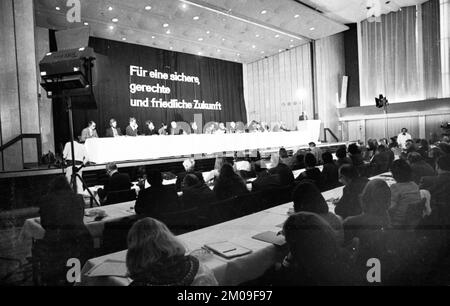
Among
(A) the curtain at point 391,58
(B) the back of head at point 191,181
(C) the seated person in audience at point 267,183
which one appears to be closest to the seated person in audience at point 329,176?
(C) the seated person in audience at point 267,183

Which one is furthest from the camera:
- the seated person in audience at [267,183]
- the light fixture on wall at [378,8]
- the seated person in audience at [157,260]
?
the light fixture on wall at [378,8]

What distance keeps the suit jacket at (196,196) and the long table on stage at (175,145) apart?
4099 mm

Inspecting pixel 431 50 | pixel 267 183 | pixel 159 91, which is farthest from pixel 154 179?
pixel 431 50

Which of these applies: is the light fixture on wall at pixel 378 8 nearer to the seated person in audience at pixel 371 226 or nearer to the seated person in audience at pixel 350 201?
the seated person in audience at pixel 350 201

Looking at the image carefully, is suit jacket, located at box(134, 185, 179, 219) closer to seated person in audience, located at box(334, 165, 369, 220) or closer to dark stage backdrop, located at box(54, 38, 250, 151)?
seated person in audience, located at box(334, 165, 369, 220)

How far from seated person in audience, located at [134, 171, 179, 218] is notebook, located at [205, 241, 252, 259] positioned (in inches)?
34.6

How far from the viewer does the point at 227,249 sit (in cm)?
187

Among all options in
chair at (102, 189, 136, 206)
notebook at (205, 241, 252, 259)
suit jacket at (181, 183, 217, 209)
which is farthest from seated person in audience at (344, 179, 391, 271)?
chair at (102, 189, 136, 206)

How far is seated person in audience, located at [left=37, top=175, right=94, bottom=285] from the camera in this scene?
245cm

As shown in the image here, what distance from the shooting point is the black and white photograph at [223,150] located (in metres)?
1.85

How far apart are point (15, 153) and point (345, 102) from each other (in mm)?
13287

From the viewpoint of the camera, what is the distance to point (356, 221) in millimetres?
2170
